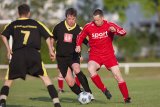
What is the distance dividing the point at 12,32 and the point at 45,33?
706mm

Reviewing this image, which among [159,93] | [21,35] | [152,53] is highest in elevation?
[21,35]

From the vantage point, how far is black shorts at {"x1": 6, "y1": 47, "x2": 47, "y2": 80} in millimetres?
13328

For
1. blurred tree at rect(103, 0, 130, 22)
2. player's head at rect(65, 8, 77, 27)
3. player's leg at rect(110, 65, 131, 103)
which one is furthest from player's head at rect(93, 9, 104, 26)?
blurred tree at rect(103, 0, 130, 22)

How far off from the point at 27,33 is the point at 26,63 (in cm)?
62

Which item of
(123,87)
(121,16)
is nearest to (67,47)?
(123,87)

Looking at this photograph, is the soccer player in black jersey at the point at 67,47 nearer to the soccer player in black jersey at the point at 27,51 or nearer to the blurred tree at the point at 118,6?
the soccer player in black jersey at the point at 27,51

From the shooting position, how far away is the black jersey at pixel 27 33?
43.9ft

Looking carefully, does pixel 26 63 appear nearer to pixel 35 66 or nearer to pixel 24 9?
pixel 35 66

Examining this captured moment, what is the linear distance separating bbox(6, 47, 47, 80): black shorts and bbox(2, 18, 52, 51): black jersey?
4.9 inches

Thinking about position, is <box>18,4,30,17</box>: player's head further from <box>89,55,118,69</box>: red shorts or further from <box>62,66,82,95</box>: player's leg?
<box>62,66,82,95</box>: player's leg

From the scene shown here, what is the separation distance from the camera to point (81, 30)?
54.9 feet

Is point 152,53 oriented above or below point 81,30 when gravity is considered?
below

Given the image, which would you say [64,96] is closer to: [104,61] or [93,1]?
[104,61]

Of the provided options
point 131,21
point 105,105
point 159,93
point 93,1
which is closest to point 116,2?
point 93,1
